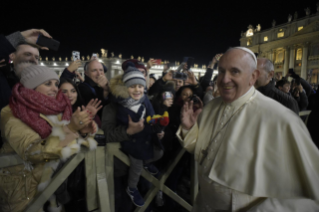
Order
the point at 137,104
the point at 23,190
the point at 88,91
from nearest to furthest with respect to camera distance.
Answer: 1. the point at 23,190
2. the point at 137,104
3. the point at 88,91

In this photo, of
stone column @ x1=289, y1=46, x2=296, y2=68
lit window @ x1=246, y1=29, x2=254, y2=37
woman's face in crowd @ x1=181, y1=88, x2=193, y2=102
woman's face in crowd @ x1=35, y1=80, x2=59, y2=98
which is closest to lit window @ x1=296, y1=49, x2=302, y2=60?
stone column @ x1=289, y1=46, x2=296, y2=68

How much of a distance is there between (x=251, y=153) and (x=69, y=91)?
2.64 m

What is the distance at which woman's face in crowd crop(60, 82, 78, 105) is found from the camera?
2740 mm

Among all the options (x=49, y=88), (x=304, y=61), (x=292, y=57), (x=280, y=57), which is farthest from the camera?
(x=280, y=57)

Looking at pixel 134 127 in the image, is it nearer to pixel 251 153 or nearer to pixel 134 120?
pixel 134 120

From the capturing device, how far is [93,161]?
2.01 metres

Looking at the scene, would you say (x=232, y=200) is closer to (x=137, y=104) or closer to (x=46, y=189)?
(x=137, y=104)

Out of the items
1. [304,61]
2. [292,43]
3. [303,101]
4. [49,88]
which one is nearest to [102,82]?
[49,88]

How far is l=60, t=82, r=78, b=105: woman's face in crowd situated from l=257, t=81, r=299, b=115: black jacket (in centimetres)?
374

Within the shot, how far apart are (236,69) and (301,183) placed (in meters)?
1.10

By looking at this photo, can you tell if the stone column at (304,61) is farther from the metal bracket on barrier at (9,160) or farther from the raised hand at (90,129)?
the metal bracket on barrier at (9,160)

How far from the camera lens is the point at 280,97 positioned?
360cm

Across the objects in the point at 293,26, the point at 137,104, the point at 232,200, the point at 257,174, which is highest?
the point at 293,26

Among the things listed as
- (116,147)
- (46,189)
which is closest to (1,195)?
(46,189)
